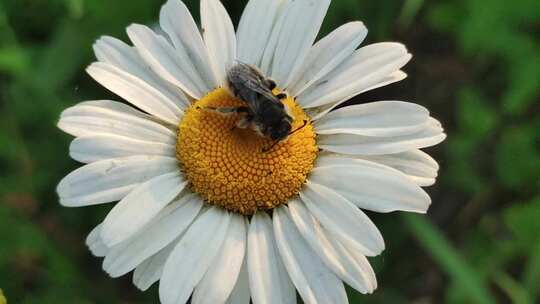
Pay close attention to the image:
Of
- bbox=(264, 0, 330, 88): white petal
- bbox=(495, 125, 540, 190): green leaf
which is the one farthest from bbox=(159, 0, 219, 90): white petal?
bbox=(495, 125, 540, 190): green leaf

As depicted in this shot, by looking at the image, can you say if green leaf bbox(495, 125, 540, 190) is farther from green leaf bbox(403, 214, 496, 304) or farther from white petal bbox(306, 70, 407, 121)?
white petal bbox(306, 70, 407, 121)

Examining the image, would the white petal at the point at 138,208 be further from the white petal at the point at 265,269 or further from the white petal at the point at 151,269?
the white petal at the point at 265,269

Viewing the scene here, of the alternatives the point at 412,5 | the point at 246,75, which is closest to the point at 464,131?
the point at 412,5

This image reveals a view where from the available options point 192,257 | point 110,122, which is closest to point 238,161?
point 192,257

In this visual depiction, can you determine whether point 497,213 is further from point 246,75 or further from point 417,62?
point 246,75

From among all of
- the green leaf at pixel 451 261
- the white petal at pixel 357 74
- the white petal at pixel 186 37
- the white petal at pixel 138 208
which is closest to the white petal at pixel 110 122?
the white petal at pixel 138 208

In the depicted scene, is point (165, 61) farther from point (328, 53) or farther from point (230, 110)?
point (328, 53)
